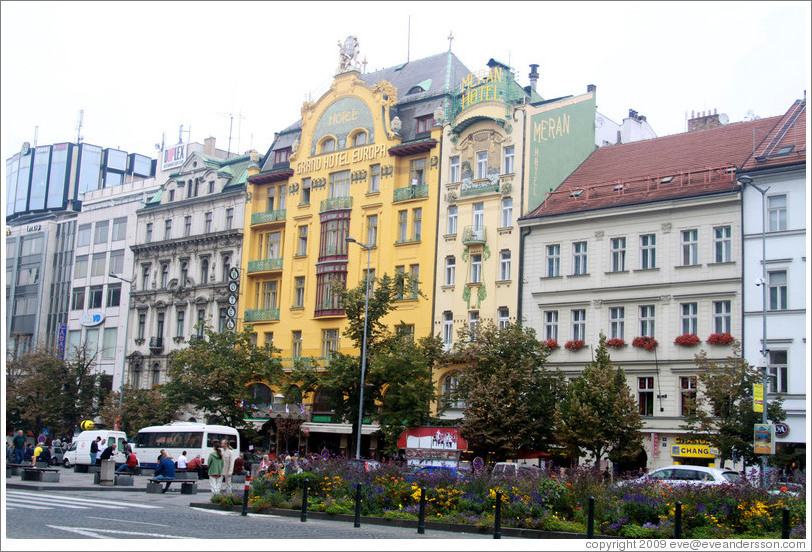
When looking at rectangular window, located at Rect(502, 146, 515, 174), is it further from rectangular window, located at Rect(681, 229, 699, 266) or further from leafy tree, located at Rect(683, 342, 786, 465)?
leafy tree, located at Rect(683, 342, 786, 465)

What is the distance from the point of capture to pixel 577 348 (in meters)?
47.3

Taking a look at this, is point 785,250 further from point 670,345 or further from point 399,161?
point 399,161

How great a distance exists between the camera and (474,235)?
53500 millimetres

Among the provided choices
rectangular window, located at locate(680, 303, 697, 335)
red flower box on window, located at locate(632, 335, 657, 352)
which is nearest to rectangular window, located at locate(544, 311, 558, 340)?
red flower box on window, located at locate(632, 335, 657, 352)

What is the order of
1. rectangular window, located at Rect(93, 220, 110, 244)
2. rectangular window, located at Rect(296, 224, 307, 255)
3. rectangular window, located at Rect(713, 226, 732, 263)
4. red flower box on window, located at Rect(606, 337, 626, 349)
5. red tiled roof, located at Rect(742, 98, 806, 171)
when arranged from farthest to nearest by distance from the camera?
rectangular window, located at Rect(93, 220, 110, 244), rectangular window, located at Rect(296, 224, 307, 255), red flower box on window, located at Rect(606, 337, 626, 349), rectangular window, located at Rect(713, 226, 732, 263), red tiled roof, located at Rect(742, 98, 806, 171)

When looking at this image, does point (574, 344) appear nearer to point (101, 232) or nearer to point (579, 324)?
point (579, 324)

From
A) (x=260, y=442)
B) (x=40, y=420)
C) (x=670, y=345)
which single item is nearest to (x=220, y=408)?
(x=260, y=442)

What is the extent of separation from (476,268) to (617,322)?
374 inches

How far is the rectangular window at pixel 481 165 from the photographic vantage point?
179 ft

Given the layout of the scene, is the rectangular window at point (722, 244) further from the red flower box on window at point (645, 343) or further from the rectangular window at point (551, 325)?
the rectangular window at point (551, 325)

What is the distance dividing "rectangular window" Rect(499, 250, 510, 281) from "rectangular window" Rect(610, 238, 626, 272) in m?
6.28

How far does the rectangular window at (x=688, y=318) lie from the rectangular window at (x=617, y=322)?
2848mm

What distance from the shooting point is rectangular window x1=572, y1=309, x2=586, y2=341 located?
47844 millimetres

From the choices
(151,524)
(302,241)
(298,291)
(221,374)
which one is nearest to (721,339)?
(221,374)
